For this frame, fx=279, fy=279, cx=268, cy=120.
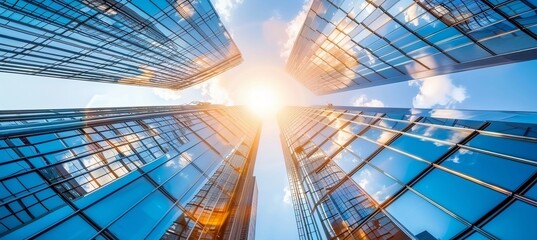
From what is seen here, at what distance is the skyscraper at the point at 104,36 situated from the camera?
16844 millimetres

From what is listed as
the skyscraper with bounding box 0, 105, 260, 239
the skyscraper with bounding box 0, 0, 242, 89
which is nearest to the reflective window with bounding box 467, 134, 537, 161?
the skyscraper with bounding box 0, 105, 260, 239

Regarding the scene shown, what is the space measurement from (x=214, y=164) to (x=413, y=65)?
14958mm

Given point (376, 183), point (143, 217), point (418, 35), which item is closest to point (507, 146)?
point (376, 183)

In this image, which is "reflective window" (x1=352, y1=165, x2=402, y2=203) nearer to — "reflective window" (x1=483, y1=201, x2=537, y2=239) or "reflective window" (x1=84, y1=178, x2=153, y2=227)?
"reflective window" (x1=483, y1=201, x2=537, y2=239)

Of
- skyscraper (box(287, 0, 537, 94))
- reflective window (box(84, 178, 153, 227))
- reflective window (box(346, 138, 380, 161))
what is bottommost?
reflective window (box(84, 178, 153, 227))

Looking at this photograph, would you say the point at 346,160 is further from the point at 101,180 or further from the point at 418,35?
the point at 101,180

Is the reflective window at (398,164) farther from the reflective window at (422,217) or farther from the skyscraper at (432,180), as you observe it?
the reflective window at (422,217)

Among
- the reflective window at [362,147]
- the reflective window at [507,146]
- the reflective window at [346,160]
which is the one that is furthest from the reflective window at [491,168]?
the reflective window at [346,160]

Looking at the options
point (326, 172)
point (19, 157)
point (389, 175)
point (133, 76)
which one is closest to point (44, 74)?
point (133, 76)

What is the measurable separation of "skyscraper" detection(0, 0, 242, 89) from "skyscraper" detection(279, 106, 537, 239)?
1656 cm

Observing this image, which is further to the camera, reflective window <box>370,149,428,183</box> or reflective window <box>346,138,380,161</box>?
reflective window <box>346,138,380,161</box>

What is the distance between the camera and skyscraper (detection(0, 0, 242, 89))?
16.8 metres

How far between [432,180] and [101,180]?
11.5 meters

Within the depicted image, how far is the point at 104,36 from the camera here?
21.9 m
